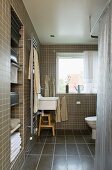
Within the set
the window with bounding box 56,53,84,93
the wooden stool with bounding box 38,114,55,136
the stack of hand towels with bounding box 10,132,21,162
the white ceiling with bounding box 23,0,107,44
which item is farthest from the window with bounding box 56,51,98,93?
the stack of hand towels with bounding box 10,132,21,162

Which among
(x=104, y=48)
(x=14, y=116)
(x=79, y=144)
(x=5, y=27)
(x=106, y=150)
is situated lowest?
(x=79, y=144)

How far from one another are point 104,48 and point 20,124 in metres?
1.48

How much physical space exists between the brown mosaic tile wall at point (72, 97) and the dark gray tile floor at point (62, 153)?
0.48 metres

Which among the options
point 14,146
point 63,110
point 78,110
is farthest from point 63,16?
point 78,110

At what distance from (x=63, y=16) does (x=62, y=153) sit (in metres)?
2.17

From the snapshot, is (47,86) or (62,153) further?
(47,86)

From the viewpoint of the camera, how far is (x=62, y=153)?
10.2 feet

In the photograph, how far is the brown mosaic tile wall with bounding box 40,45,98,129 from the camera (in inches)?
190

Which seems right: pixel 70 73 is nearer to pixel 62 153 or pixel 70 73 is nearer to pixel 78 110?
pixel 78 110

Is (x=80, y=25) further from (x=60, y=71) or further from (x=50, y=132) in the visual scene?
(x=50, y=132)

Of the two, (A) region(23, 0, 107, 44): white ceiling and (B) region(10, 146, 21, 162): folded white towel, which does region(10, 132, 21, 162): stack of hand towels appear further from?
(A) region(23, 0, 107, 44): white ceiling

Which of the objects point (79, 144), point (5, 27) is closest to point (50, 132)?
point (79, 144)

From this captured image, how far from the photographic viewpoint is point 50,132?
4.58 metres

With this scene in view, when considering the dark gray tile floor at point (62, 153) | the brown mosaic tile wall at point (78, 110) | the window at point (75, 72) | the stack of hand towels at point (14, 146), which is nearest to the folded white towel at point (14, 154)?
the stack of hand towels at point (14, 146)
